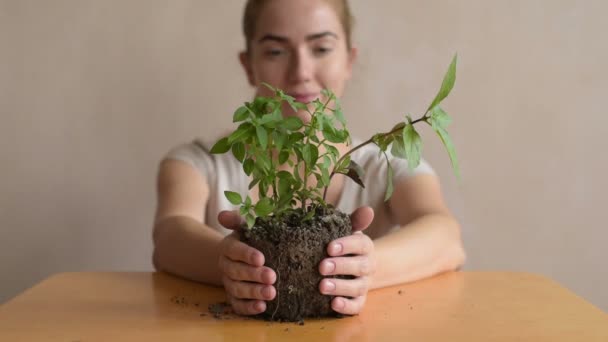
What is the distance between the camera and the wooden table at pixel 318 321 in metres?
0.89

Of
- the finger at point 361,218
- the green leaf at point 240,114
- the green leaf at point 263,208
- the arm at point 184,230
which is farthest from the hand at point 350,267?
the arm at point 184,230

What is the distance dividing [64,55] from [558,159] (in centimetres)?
143

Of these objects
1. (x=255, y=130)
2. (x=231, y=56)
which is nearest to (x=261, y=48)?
(x=231, y=56)

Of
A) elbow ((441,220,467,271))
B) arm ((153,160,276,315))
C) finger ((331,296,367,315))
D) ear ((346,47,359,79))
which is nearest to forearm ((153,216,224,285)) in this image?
arm ((153,160,276,315))

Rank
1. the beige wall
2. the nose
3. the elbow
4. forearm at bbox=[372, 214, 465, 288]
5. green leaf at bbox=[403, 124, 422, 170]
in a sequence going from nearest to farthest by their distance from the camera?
green leaf at bbox=[403, 124, 422, 170] → forearm at bbox=[372, 214, 465, 288] → the elbow → the nose → the beige wall

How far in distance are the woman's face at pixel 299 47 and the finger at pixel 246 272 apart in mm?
645

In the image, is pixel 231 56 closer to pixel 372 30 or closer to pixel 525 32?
pixel 372 30

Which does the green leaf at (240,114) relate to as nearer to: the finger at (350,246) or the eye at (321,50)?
the finger at (350,246)

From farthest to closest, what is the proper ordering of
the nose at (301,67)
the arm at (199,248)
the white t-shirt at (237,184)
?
the white t-shirt at (237,184), the nose at (301,67), the arm at (199,248)

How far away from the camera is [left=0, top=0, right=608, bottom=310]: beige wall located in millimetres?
1874

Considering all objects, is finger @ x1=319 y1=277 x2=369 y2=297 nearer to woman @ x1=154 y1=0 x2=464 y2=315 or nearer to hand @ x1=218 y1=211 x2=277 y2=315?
hand @ x1=218 y1=211 x2=277 y2=315

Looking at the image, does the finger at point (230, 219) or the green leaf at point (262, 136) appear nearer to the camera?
the green leaf at point (262, 136)

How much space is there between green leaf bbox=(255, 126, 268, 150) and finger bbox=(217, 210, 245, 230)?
0.54 ft

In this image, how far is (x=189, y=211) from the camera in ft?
4.79
